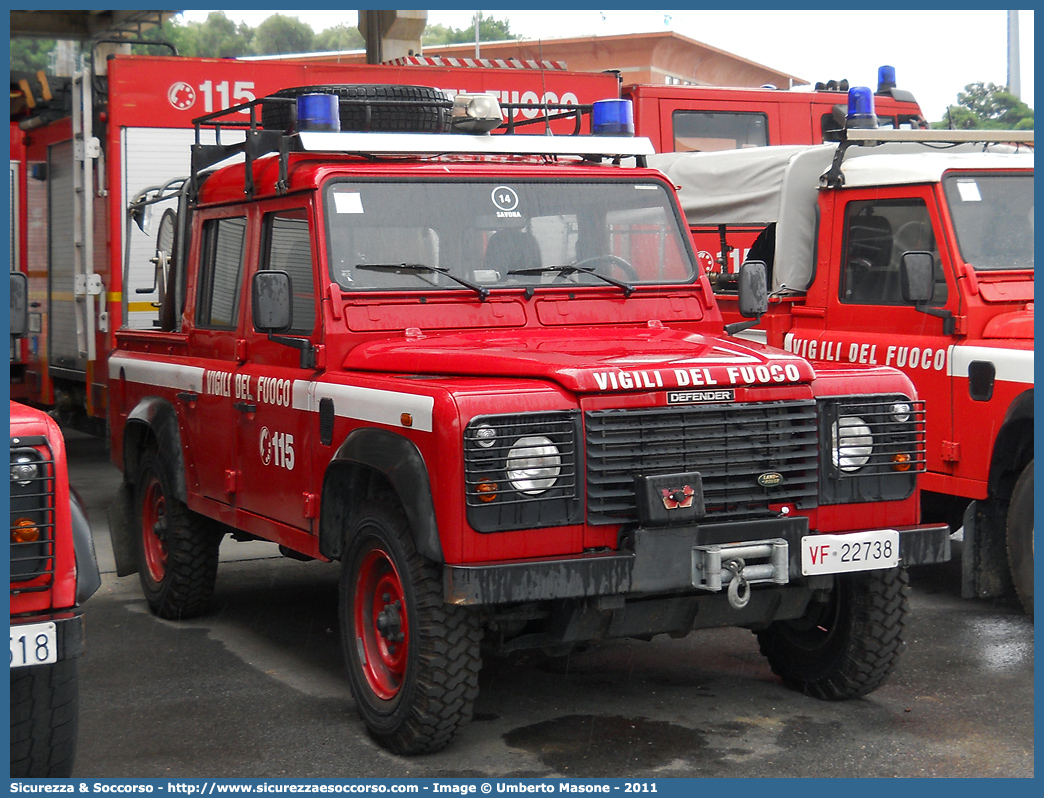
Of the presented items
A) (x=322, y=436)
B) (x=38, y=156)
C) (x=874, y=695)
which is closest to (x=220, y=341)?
(x=322, y=436)

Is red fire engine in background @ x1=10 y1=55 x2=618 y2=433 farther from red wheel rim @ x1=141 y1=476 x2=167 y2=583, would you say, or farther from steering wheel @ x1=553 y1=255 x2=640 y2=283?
steering wheel @ x1=553 y1=255 x2=640 y2=283

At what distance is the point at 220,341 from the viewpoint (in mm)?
6617

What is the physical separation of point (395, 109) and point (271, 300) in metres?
1.49

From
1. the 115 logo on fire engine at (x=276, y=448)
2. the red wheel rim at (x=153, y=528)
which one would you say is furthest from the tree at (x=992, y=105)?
the 115 logo on fire engine at (x=276, y=448)

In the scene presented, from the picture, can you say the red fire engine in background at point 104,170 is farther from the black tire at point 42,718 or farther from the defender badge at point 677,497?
the black tire at point 42,718

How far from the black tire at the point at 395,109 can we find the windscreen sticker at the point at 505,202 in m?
0.79

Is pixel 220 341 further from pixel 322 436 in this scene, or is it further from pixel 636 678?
pixel 636 678

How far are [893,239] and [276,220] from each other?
11.0 feet

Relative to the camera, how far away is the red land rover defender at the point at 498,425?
4.58 m

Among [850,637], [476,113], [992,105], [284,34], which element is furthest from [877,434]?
[284,34]

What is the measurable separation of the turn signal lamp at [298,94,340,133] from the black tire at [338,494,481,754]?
6.30 ft

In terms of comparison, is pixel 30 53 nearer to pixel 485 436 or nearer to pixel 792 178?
pixel 792 178

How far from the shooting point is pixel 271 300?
5488mm

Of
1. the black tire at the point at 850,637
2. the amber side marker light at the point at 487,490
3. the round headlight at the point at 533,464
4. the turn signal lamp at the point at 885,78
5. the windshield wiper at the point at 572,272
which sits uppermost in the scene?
the turn signal lamp at the point at 885,78
